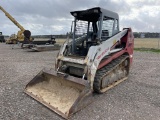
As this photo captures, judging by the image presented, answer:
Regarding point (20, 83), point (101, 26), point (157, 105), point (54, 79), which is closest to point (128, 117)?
point (157, 105)

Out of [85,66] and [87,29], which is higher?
[87,29]

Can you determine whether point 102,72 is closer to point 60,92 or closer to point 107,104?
point 107,104

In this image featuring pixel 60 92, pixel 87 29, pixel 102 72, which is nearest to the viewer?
pixel 60 92

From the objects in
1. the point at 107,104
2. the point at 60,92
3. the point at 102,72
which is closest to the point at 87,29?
the point at 102,72

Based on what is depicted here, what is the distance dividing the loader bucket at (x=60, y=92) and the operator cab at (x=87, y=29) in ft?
4.41

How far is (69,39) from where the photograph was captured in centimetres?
629

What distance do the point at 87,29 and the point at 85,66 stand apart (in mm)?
1813

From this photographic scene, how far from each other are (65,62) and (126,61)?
7.89 feet

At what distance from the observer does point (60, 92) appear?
4812mm

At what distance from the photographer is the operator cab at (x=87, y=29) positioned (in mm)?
5816

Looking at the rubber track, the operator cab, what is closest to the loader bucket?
the rubber track

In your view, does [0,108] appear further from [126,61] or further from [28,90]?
[126,61]

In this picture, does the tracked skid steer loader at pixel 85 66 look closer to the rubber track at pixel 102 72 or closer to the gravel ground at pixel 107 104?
the rubber track at pixel 102 72

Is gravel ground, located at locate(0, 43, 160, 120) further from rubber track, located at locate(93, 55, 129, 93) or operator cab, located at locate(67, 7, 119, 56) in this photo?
operator cab, located at locate(67, 7, 119, 56)
